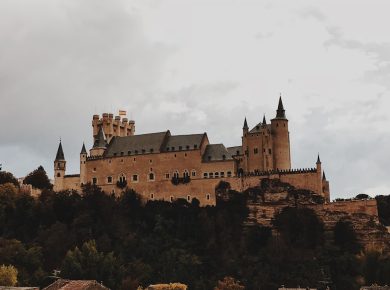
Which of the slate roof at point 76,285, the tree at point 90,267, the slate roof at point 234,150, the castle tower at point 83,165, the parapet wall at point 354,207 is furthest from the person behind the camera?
the castle tower at point 83,165

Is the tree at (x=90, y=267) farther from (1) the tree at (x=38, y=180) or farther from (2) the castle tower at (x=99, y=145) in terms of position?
(1) the tree at (x=38, y=180)

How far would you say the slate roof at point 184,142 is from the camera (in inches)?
4750

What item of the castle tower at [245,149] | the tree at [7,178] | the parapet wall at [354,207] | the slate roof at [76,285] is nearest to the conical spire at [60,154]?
the tree at [7,178]

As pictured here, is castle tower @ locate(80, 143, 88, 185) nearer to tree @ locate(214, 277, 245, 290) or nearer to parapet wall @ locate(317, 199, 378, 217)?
tree @ locate(214, 277, 245, 290)

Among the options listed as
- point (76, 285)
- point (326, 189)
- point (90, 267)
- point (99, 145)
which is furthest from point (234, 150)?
point (76, 285)

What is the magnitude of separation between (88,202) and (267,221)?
2381 centimetres

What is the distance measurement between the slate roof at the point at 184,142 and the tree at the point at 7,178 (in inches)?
893

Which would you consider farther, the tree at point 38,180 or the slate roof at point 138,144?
the tree at point 38,180

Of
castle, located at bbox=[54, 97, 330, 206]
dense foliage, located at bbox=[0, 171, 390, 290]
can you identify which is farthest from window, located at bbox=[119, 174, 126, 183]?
dense foliage, located at bbox=[0, 171, 390, 290]

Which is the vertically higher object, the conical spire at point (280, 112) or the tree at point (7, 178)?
the conical spire at point (280, 112)

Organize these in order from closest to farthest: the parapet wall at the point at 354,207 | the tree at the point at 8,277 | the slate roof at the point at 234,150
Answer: the tree at the point at 8,277 < the parapet wall at the point at 354,207 < the slate roof at the point at 234,150

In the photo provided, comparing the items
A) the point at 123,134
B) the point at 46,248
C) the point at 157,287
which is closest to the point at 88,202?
the point at 46,248

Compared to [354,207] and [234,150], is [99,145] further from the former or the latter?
[354,207]

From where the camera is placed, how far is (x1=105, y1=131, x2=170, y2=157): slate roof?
12350 centimetres
